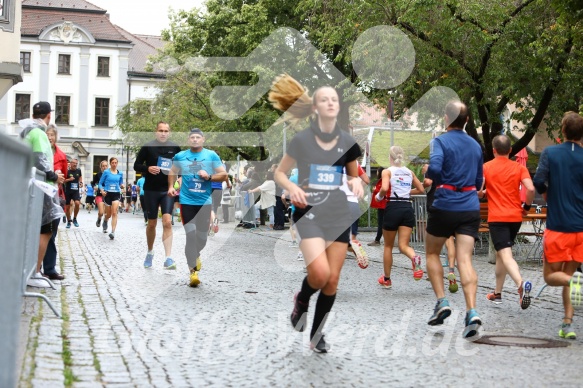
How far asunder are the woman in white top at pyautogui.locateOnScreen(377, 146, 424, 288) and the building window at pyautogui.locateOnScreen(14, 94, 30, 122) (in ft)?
196

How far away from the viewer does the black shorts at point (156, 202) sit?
1280 cm

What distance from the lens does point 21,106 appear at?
67438 millimetres

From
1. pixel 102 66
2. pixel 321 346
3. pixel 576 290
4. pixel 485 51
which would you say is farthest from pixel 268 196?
pixel 102 66

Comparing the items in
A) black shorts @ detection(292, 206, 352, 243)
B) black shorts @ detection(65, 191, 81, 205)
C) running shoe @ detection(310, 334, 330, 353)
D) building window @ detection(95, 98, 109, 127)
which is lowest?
running shoe @ detection(310, 334, 330, 353)

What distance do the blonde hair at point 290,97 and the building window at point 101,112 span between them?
215ft

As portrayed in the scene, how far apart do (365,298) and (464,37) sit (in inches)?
356

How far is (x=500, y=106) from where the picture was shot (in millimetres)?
19922

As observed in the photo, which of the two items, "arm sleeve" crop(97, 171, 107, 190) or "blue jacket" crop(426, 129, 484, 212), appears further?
"arm sleeve" crop(97, 171, 107, 190)

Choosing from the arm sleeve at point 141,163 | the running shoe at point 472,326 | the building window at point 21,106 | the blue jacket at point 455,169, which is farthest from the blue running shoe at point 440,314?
the building window at point 21,106

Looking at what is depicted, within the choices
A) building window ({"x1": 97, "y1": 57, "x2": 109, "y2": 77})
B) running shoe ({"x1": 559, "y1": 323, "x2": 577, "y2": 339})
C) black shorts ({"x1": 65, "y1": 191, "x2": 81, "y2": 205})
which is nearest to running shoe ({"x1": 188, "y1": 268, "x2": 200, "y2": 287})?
running shoe ({"x1": 559, "y1": 323, "x2": 577, "y2": 339})

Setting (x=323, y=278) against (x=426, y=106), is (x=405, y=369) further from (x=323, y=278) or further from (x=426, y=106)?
(x=426, y=106)

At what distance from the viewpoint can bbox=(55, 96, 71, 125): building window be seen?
6850cm

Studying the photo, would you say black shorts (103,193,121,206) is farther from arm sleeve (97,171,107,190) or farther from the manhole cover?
the manhole cover

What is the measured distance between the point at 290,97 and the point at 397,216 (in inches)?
197
